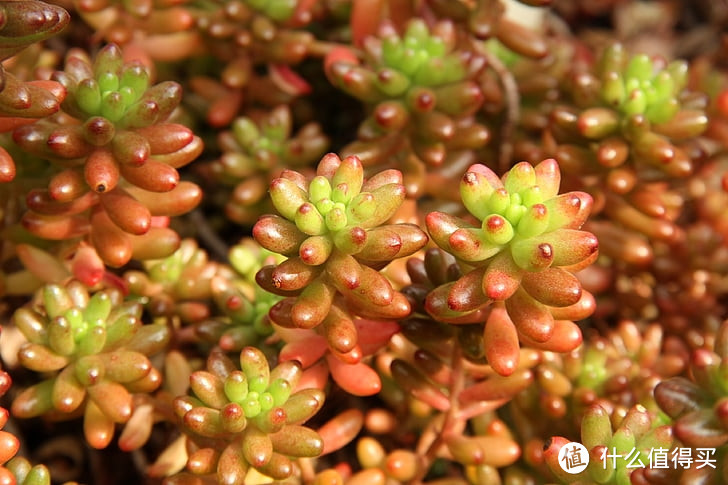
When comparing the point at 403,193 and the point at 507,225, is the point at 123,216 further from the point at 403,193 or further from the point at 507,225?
the point at 507,225

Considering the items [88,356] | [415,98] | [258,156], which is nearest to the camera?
[88,356]

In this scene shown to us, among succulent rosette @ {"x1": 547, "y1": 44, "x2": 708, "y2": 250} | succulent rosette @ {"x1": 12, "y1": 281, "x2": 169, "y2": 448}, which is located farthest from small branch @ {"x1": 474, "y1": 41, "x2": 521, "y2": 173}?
succulent rosette @ {"x1": 12, "y1": 281, "x2": 169, "y2": 448}

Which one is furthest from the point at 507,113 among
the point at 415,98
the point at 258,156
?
the point at 258,156

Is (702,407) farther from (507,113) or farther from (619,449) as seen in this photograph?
(507,113)

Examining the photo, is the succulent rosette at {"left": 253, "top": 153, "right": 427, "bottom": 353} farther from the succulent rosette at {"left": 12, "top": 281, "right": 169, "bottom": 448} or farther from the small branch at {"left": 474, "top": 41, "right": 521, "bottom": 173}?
the small branch at {"left": 474, "top": 41, "right": 521, "bottom": 173}

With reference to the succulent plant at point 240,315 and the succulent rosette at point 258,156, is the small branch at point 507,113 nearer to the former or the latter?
the succulent rosette at point 258,156

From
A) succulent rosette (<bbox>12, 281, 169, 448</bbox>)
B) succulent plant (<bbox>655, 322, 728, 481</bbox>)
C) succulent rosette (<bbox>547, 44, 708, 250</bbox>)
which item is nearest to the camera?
succulent plant (<bbox>655, 322, 728, 481</bbox>)
